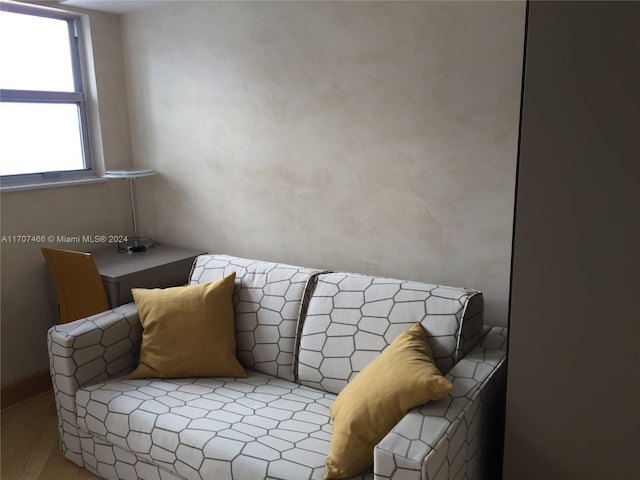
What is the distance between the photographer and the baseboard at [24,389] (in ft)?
9.72

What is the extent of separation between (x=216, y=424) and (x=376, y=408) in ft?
2.11

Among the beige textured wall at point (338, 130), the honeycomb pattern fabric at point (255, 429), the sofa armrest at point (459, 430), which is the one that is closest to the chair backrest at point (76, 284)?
the honeycomb pattern fabric at point (255, 429)

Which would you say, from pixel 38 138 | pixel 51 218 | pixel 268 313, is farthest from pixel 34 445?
pixel 38 138

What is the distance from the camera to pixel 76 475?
2359 millimetres

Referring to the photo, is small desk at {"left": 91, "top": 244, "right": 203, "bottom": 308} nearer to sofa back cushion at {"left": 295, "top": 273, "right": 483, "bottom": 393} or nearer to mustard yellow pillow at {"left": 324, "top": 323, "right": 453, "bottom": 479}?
sofa back cushion at {"left": 295, "top": 273, "right": 483, "bottom": 393}

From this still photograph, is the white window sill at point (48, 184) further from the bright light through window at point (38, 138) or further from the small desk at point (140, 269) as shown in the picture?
the small desk at point (140, 269)

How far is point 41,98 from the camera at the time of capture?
3.08 metres

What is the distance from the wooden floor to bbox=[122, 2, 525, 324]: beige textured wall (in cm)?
120

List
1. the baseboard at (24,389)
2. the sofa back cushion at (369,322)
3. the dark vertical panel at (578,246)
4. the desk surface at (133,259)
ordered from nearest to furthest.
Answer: the dark vertical panel at (578,246) → the sofa back cushion at (369,322) → the desk surface at (133,259) → the baseboard at (24,389)

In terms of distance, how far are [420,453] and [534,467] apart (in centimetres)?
43

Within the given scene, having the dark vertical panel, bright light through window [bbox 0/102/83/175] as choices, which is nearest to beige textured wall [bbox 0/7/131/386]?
bright light through window [bbox 0/102/83/175]

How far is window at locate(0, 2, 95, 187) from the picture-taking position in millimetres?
2951

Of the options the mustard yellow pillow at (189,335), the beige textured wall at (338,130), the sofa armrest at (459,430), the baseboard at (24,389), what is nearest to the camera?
the sofa armrest at (459,430)

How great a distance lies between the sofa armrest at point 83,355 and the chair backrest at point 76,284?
11.0 inches
